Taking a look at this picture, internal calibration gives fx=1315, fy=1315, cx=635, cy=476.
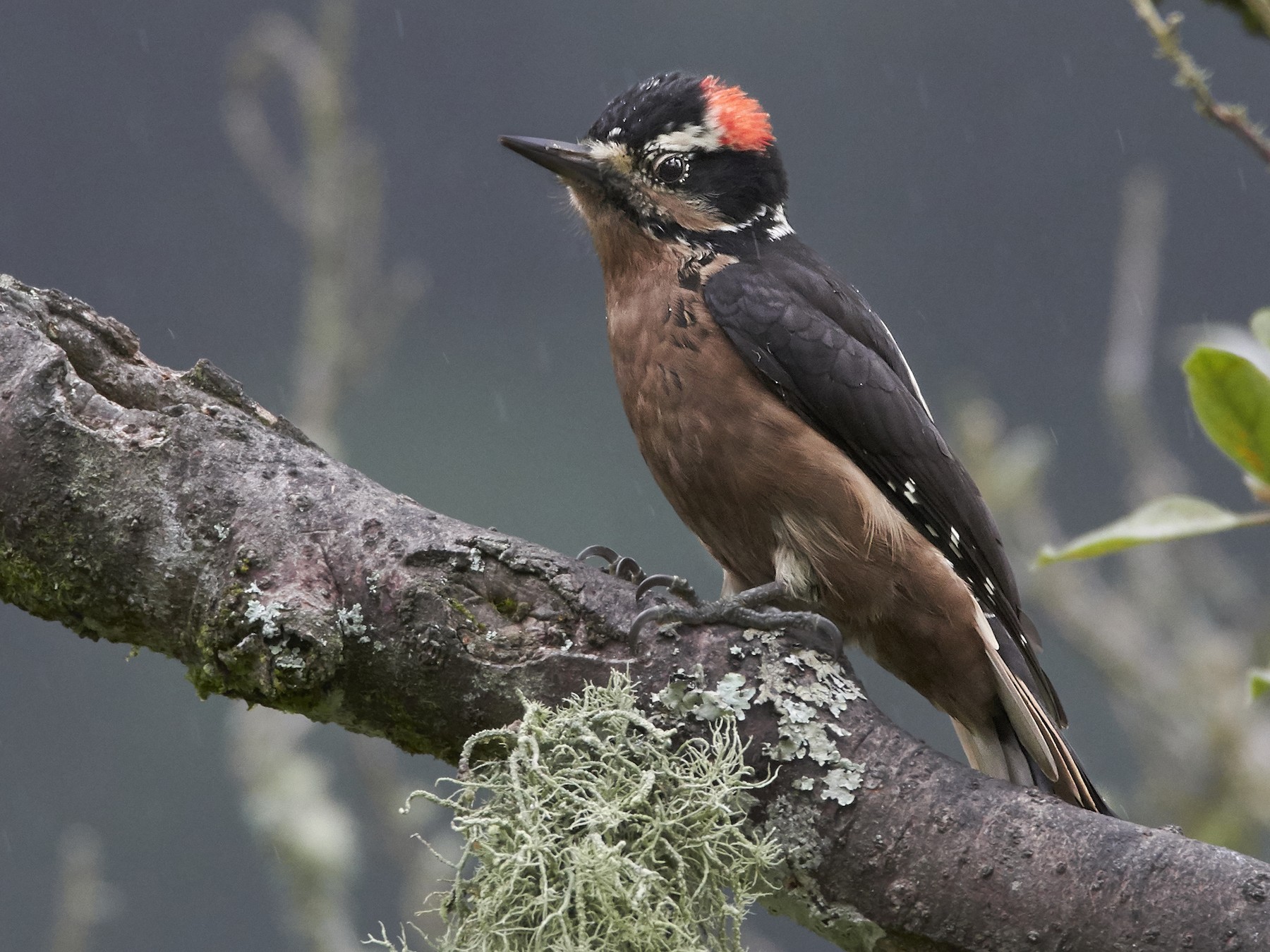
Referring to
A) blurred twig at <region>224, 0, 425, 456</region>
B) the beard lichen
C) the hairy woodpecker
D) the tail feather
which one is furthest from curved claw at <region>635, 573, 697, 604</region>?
blurred twig at <region>224, 0, 425, 456</region>

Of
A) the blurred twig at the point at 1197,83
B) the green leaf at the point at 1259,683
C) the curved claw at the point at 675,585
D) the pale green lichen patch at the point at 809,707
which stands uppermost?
the blurred twig at the point at 1197,83

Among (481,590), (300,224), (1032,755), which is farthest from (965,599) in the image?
(300,224)

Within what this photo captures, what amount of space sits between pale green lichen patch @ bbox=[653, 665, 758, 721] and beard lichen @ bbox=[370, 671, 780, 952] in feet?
0.06

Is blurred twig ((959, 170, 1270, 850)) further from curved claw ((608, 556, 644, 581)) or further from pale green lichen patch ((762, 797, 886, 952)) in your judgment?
pale green lichen patch ((762, 797, 886, 952))

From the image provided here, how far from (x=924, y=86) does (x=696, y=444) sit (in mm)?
15218

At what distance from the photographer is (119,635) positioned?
185cm

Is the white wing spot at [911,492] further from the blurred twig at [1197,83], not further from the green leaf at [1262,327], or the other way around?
the blurred twig at [1197,83]

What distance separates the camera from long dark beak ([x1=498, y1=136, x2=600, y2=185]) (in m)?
2.66

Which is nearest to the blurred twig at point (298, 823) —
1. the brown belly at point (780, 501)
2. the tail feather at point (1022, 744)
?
the brown belly at point (780, 501)

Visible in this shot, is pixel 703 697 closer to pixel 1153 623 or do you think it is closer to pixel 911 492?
pixel 911 492

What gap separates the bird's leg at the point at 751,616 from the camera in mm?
1823

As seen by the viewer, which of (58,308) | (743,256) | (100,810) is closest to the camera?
(58,308)

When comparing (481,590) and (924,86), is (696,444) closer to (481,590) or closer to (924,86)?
(481,590)

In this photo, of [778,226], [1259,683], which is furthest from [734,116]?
[1259,683]
